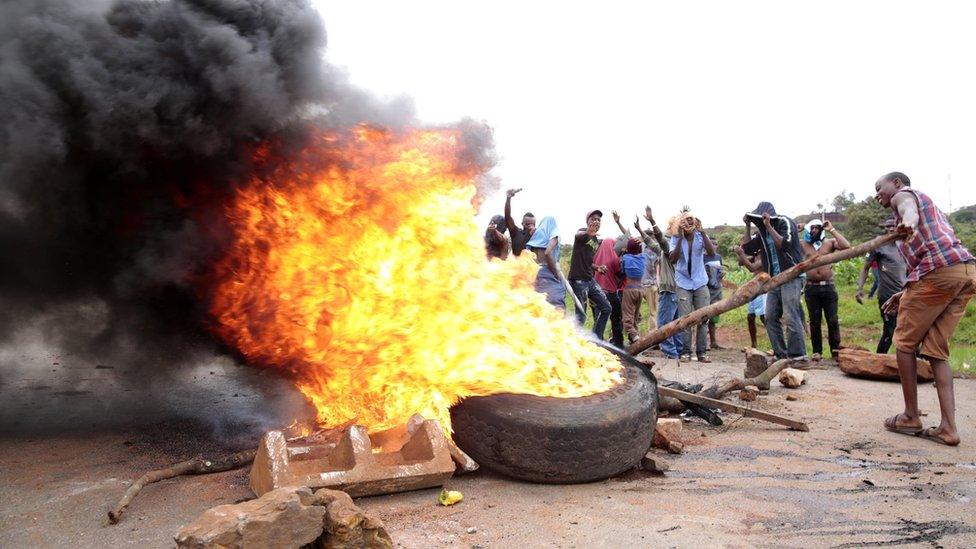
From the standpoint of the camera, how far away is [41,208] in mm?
5207

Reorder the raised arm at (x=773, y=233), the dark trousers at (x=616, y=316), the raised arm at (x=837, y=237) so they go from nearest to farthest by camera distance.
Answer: the raised arm at (x=837, y=237), the raised arm at (x=773, y=233), the dark trousers at (x=616, y=316)

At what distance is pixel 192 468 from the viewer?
4.48 metres

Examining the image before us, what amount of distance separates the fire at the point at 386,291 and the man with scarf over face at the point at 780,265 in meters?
4.81

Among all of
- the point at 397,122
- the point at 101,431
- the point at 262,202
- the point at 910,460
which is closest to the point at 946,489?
the point at 910,460

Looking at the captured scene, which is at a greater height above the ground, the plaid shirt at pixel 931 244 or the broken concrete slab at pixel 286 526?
the plaid shirt at pixel 931 244

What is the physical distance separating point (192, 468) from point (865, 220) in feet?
120

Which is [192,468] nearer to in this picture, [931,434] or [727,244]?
[931,434]

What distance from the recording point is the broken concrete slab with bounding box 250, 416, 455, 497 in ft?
12.7

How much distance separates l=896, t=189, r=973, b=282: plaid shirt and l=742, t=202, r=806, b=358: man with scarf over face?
10.9ft

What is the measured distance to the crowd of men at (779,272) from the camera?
538cm

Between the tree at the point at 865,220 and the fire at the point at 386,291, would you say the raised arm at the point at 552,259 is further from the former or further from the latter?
the tree at the point at 865,220

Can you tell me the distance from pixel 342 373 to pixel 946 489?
448 cm

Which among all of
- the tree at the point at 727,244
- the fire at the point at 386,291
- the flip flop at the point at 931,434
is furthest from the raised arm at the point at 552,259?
the tree at the point at 727,244

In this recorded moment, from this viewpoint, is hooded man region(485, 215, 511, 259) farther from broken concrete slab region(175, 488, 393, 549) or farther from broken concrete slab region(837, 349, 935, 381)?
broken concrete slab region(175, 488, 393, 549)
